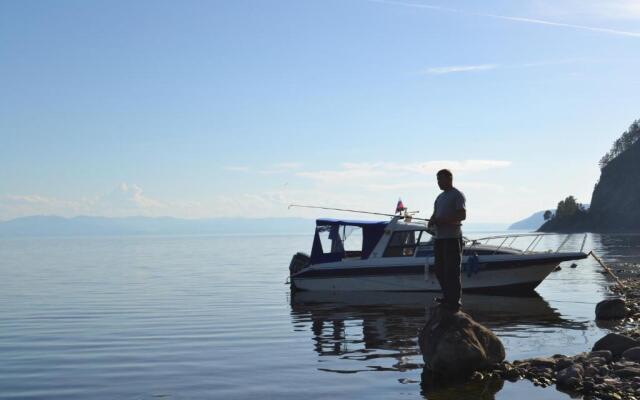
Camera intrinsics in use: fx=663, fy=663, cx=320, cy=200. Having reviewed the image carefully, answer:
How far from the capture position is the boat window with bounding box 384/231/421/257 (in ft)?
91.4

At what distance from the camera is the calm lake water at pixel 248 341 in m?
12.7

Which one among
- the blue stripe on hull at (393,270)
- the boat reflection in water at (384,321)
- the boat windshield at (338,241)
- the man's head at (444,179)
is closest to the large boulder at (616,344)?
the boat reflection in water at (384,321)

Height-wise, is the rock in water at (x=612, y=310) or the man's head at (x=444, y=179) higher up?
the man's head at (x=444, y=179)

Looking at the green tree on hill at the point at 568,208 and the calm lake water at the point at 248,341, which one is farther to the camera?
the green tree on hill at the point at 568,208

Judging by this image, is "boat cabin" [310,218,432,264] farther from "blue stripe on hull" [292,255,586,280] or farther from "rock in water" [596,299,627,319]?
"rock in water" [596,299,627,319]

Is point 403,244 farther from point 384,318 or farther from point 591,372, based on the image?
point 591,372

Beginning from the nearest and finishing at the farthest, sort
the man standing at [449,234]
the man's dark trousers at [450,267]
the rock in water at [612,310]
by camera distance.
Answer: the man standing at [449,234] → the man's dark trousers at [450,267] → the rock in water at [612,310]

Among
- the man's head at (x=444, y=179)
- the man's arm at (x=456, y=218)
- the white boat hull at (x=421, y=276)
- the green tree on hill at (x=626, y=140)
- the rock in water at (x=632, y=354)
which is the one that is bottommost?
the rock in water at (x=632, y=354)

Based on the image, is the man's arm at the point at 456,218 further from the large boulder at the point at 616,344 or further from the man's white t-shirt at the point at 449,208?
the large boulder at the point at 616,344

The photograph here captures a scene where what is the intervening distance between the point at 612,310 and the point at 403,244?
965 cm

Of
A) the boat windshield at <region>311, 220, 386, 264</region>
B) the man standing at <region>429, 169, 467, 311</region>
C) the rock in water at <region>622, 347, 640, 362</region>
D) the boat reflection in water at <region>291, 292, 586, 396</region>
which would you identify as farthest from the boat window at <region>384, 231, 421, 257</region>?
the rock in water at <region>622, 347, 640, 362</region>

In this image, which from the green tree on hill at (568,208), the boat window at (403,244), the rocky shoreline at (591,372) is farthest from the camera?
the green tree on hill at (568,208)

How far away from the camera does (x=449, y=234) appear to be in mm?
13172

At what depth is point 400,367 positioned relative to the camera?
14039mm
